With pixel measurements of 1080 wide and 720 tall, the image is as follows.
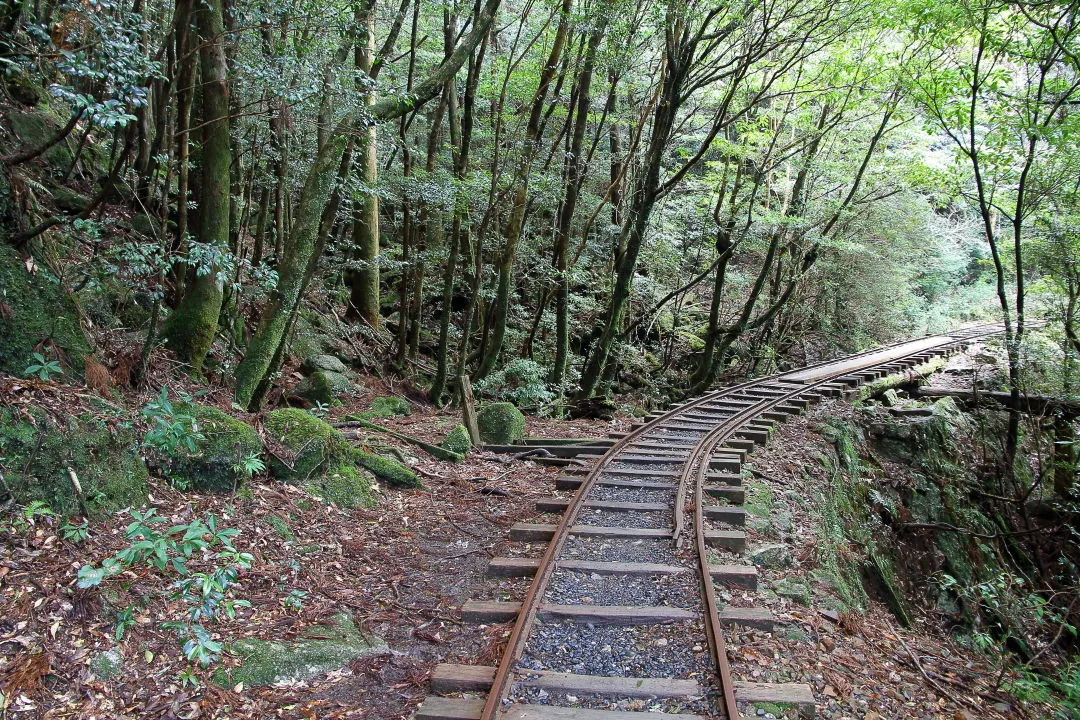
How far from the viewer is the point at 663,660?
4.00 m

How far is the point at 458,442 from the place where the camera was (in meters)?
9.25

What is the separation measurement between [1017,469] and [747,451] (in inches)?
317

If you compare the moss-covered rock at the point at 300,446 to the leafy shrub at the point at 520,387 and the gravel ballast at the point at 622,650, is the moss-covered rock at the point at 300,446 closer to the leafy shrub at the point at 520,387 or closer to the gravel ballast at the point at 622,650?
the gravel ballast at the point at 622,650

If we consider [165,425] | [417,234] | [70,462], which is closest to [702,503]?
[165,425]

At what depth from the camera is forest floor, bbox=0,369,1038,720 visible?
335 cm

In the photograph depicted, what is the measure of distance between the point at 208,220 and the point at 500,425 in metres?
5.00

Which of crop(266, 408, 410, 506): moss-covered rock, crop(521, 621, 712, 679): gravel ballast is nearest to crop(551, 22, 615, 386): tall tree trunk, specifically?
crop(266, 408, 410, 506): moss-covered rock

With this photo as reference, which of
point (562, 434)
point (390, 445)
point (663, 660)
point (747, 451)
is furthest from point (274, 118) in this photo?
point (663, 660)

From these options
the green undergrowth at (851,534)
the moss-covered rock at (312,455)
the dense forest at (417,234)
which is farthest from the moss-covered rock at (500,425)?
the green undergrowth at (851,534)

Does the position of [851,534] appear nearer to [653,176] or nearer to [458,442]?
[458,442]

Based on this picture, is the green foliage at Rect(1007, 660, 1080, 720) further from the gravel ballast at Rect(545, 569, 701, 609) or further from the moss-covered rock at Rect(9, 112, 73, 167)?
the moss-covered rock at Rect(9, 112, 73, 167)

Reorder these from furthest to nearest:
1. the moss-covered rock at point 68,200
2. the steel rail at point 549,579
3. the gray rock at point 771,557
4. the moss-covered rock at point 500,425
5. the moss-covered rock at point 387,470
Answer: the moss-covered rock at point 500,425 → the moss-covered rock at point 387,470 → the moss-covered rock at point 68,200 → the gray rock at point 771,557 → the steel rail at point 549,579

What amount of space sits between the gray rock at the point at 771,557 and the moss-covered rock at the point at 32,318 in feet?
19.7

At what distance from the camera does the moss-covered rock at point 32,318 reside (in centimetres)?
465
